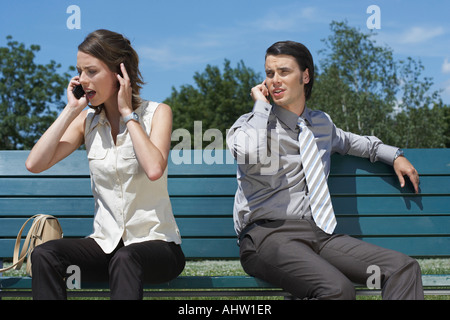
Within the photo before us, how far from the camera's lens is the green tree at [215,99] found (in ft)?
149

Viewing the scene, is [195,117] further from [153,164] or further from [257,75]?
[153,164]

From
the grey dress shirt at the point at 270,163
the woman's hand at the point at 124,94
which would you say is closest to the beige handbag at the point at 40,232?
the woman's hand at the point at 124,94

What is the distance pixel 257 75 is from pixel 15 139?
22.5 metres

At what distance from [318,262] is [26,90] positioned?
3896 centimetres

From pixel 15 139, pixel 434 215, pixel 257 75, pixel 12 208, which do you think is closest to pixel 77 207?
pixel 12 208

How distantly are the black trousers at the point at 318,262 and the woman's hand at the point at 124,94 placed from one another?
3.35ft

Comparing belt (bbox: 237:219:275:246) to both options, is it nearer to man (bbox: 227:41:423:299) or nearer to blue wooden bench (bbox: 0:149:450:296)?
man (bbox: 227:41:423:299)

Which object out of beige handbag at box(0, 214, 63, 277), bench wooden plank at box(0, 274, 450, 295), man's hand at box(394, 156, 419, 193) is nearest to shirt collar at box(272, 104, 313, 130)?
man's hand at box(394, 156, 419, 193)

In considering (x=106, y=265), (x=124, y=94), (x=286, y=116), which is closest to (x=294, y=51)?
(x=286, y=116)

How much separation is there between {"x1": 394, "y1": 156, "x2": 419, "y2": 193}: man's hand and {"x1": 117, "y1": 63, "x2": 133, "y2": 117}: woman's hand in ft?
6.16

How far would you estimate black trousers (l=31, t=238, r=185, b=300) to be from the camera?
8.84 ft

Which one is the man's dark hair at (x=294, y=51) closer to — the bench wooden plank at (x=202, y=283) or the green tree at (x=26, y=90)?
the bench wooden plank at (x=202, y=283)

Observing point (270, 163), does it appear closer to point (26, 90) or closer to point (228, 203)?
point (228, 203)

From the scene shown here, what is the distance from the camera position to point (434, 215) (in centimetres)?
393
